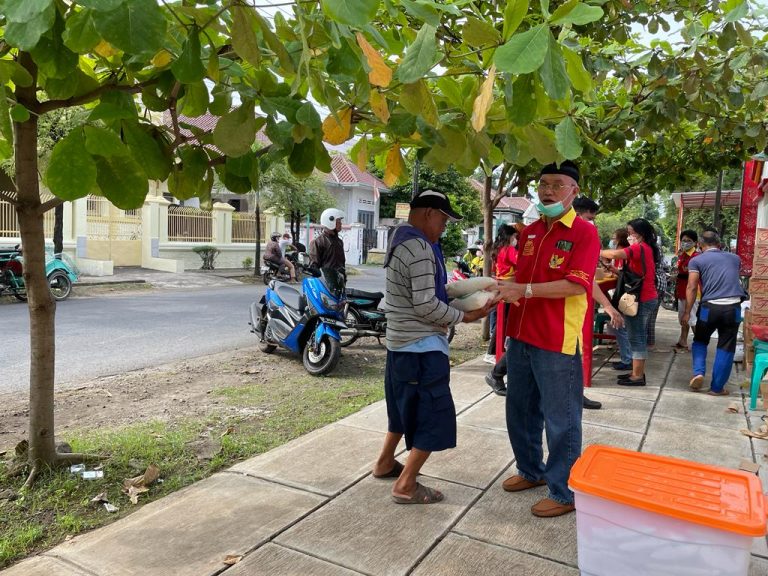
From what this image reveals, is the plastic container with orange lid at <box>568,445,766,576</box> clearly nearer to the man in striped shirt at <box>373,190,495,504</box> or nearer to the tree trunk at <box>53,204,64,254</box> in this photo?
the man in striped shirt at <box>373,190,495,504</box>

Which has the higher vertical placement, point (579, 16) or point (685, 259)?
point (579, 16)

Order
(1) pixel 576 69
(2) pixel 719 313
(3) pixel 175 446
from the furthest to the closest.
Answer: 1. (2) pixel 719 313
2. (3) pixel 175 446
3. (1) pixel 576 69

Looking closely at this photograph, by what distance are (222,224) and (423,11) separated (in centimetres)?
2229

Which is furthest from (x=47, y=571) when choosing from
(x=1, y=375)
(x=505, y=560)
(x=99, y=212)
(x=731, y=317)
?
(x=99, y=212)

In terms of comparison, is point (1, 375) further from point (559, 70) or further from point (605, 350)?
point (605, 350)

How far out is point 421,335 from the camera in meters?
3.22

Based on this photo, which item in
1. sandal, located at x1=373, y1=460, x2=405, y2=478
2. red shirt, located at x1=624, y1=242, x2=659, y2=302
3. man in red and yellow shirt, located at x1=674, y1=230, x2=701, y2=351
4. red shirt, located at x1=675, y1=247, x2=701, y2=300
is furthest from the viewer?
red shirt, located at x1=675, y1=247, x2=701, y2=300

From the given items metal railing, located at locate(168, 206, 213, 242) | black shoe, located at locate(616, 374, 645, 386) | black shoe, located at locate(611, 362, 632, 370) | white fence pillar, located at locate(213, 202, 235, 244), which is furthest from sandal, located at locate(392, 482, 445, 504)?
white fence pillar, located at locate(213, 202, 235, 244)

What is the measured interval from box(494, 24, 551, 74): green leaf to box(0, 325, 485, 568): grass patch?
9.24 feet

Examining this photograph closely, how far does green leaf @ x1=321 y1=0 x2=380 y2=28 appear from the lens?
136 cm

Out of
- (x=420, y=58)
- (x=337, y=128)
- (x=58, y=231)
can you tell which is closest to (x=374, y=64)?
(x=420, y=58)

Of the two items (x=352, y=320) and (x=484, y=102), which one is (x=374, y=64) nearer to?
(x=484, y=102)

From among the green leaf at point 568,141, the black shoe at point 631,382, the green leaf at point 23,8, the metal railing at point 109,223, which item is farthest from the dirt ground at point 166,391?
the metal railing at point 109,223

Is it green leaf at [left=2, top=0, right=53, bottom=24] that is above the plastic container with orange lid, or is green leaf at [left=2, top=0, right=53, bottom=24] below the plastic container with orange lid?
above
